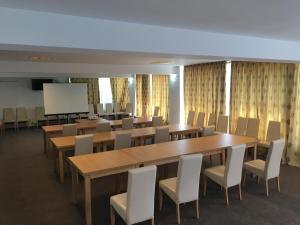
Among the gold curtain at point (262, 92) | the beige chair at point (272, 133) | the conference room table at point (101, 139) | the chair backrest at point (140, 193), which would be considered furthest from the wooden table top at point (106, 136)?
the chair backrest at point (140, 193)

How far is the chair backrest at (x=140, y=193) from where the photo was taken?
258cm

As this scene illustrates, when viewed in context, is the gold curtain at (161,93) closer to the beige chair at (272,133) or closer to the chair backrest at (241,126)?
the chair backrest at (241,126)

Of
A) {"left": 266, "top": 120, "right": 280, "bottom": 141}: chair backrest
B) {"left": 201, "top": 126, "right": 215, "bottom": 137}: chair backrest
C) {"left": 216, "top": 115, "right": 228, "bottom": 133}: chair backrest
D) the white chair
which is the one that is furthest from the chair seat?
{"left": 216, "top": 115, "right": 228, "bottom": 133}: chair backrest

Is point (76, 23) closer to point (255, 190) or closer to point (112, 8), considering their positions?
point (112, 8)

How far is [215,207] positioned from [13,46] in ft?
10.8

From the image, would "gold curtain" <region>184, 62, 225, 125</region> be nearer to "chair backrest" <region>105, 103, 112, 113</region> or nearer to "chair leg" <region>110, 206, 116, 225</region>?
"chair backrest" <region>105, 103, 112, 113</region>

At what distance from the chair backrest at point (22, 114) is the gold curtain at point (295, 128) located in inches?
404

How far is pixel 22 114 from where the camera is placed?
1059cm

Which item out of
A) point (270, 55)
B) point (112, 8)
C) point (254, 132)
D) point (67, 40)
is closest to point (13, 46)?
point (67, 40)

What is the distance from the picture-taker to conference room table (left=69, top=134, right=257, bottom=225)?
3041mm

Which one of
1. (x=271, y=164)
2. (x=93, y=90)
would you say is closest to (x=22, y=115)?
(x=93, y=90)

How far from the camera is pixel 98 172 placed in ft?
9.89

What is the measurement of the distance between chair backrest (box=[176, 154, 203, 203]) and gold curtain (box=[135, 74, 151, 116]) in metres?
7.45

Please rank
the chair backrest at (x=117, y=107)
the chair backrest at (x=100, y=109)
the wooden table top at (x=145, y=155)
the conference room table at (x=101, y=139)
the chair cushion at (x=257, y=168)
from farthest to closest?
1. the chair backrest at (x=117, y=107)
2. the chair backrest at (x=100, y=109)
3. the conference room table at (x=101, y=139)
4. the chair cushion at (x=257, y=168)
5. the wooden table top at (x=145, y=155)
